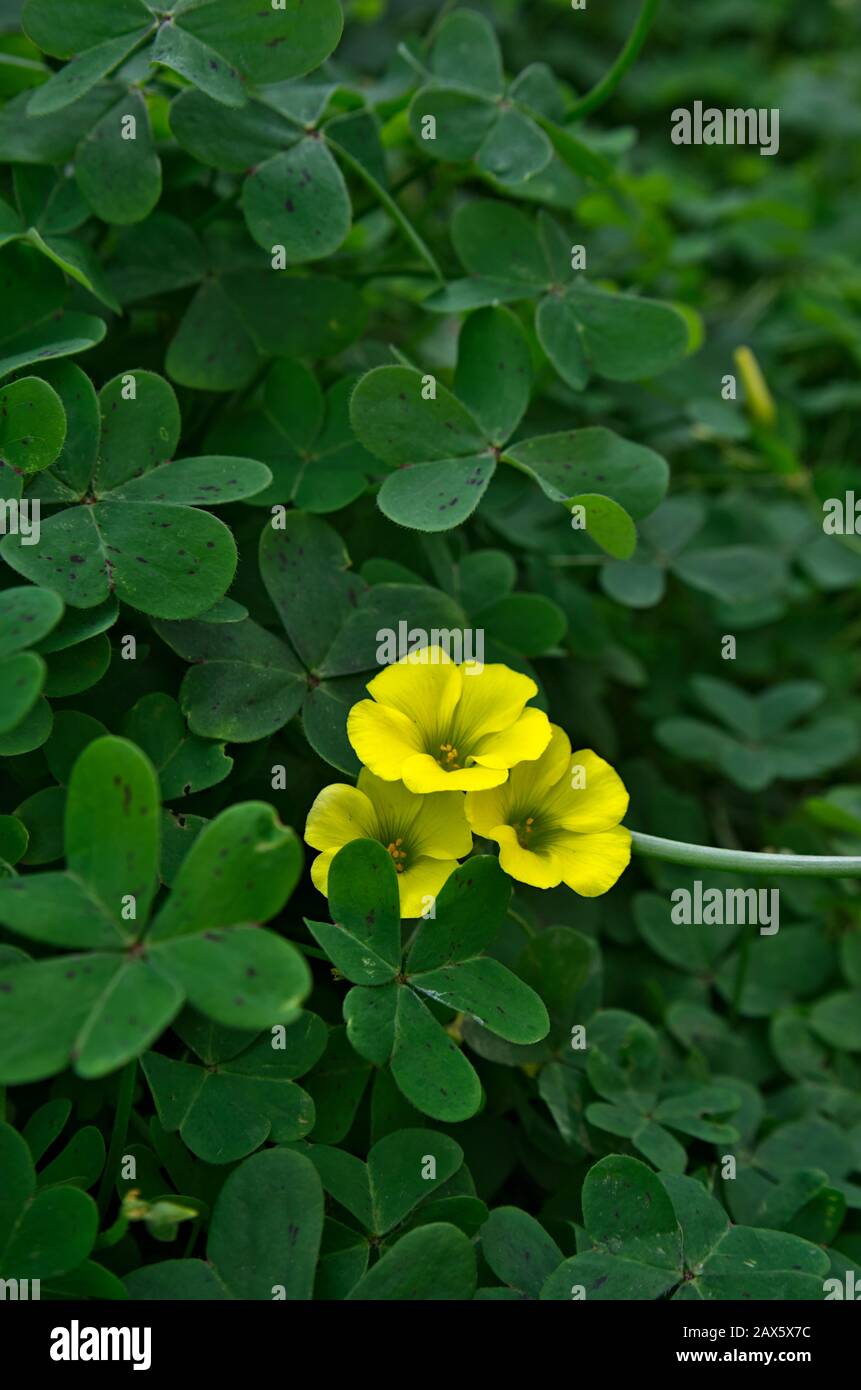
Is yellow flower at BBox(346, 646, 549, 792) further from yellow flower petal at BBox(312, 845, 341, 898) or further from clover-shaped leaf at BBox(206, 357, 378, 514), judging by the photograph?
clover-shaped leaf at BBox(206, 357, 378, 514)

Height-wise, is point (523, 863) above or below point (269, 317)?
below

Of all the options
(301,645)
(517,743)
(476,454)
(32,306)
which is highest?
(32,306)

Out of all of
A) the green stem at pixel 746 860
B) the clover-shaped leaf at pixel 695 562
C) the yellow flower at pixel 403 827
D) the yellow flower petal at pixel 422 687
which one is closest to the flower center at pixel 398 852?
the yellow flower at pixel 403 827

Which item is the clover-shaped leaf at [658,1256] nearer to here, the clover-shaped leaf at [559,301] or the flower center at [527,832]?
the flower center at [527,832]

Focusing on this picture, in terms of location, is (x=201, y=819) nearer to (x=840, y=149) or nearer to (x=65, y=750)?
(x=65, y=750)

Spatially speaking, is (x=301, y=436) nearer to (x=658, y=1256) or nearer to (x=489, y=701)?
(x=489, y=701)

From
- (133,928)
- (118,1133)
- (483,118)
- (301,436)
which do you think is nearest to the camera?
(133,928)

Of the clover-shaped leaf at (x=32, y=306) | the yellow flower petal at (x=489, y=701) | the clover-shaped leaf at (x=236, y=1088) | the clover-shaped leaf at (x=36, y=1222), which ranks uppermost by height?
the clover-shaped leaf at (x=32, y=306)

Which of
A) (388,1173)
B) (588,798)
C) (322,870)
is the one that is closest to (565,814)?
(588,798)
